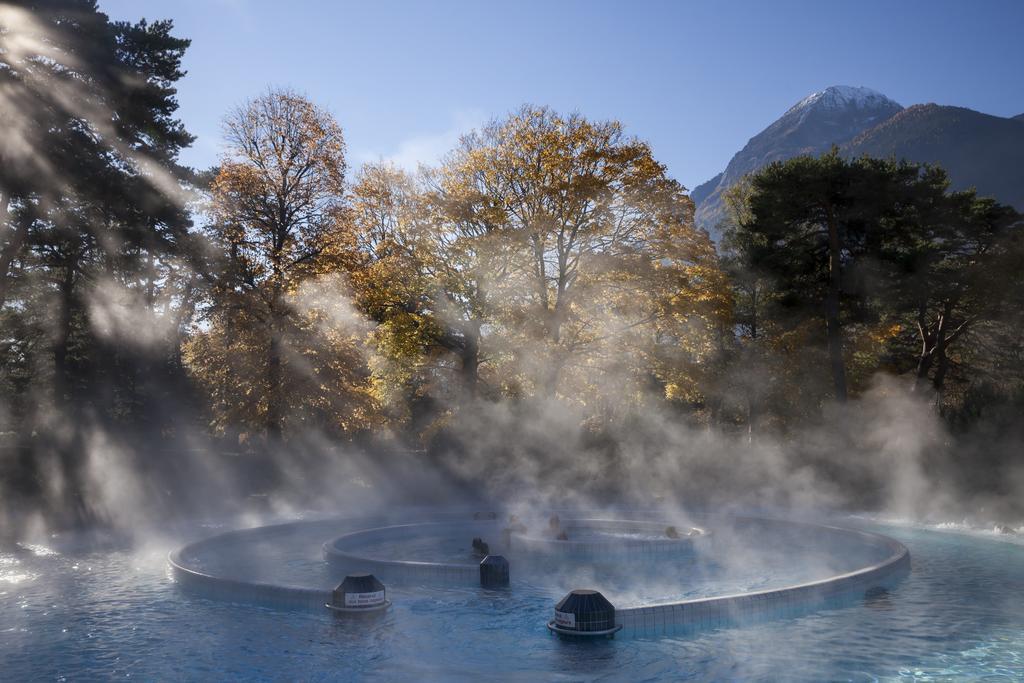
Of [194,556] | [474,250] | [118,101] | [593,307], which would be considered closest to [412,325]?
[474,250]

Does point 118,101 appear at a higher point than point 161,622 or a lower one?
higher

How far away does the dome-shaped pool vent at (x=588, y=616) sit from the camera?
878 centimetres

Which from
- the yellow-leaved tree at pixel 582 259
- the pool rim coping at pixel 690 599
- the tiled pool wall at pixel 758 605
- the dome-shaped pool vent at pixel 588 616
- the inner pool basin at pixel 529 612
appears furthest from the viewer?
the yellow-leaved tree at pixel 582 259

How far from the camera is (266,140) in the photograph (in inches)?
936

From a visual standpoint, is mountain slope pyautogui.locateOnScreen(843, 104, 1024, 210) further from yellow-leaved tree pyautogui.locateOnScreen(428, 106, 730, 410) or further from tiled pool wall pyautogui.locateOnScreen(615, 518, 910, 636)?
tiled pool wall pyautogui.locateOnScreen(615, 518, 910, 636)

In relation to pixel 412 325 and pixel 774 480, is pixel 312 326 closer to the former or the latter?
pixel 412 325


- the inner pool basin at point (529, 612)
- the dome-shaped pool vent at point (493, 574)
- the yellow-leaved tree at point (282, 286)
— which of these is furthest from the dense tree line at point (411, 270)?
the dome-shaped pool vent at point (493, 574)

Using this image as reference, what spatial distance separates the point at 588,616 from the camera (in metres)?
8.79

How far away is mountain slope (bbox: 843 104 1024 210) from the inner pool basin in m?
123

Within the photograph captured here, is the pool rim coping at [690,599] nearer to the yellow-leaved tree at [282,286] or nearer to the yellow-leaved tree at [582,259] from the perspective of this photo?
the yellow-leaved tree at [282,286]

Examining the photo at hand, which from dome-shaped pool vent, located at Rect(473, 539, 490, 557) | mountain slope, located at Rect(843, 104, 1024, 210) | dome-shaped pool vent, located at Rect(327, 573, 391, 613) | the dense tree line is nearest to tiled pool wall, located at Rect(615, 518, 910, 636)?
dome-shaped pool vent, located at Rect(327, 573, 391, 613)

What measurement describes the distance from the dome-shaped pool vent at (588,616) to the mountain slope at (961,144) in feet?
419

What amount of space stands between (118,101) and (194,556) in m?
12.4

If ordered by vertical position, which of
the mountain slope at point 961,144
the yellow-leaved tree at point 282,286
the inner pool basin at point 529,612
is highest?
the mountain slope at point 961,144
